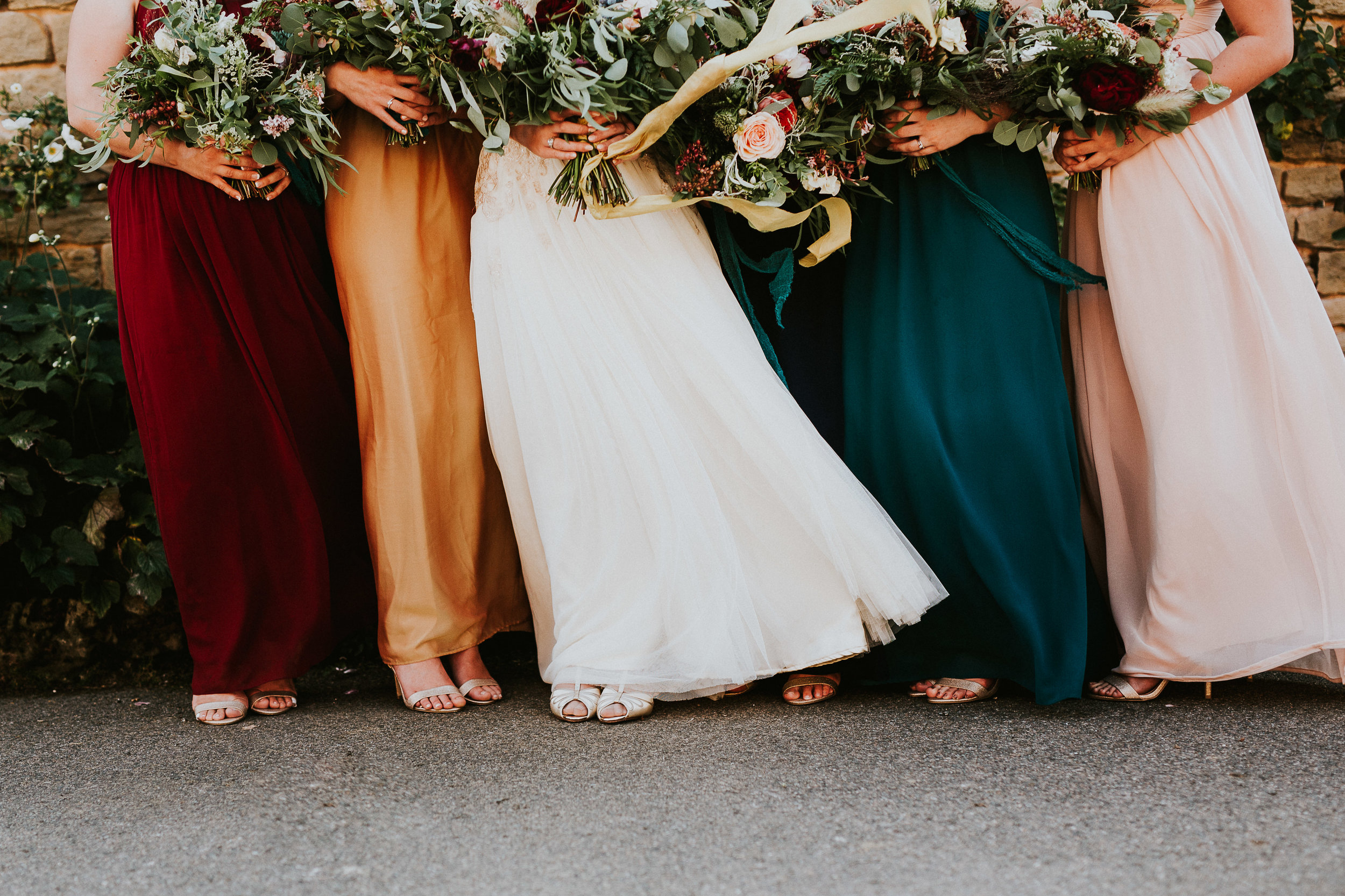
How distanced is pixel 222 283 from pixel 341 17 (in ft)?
2.57

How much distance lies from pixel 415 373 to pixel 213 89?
841mm

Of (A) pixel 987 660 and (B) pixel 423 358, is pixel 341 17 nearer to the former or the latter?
(B) pixel 423 358

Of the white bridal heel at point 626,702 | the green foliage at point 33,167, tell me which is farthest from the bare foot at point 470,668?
the green foliage at point 33,167

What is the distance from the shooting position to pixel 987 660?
2547 mm

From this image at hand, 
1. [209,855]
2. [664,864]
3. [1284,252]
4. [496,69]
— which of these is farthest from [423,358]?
[1284,252]

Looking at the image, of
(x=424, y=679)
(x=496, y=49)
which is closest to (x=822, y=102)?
(x=496, y=49)

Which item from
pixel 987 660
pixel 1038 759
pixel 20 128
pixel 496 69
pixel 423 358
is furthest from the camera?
pixel 20 128

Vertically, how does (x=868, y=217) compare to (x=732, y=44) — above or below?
below

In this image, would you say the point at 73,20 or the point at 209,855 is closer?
the point at 209,855

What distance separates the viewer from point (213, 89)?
2381 mm

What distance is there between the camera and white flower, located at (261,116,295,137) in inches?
95.6

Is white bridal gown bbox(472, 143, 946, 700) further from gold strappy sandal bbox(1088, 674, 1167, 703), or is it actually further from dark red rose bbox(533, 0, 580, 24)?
gold strappy sandal bbox(1088, 674, 1167, 703)

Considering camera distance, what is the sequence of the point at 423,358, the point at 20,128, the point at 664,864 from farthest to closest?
the point at 20,128 → the point at 423,358 → the point at 664,864

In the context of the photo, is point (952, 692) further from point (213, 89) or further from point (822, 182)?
point (213, 89)
